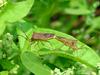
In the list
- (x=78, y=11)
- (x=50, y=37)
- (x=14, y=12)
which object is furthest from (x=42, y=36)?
(x=78, y=11)

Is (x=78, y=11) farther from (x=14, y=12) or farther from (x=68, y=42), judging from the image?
(x=14, y=12)

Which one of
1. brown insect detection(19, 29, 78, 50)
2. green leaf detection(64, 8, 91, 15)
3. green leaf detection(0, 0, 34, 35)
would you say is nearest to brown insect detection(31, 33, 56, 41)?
brown insect detection(19, 29, 78, 50)

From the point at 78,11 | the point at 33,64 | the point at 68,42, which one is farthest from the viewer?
the point at 78,11

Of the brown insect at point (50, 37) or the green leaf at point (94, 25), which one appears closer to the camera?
the brown insect at point (50, 37)

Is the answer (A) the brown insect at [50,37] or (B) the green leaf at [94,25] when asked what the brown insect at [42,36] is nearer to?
(A) the brown insect at [50,37]

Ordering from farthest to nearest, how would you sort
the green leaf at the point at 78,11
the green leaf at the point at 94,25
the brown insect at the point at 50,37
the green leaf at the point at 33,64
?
1. the green leaf at the point at 94,25
2. the green leaf at the point at 78,11
3. the brown insect at the point at 50,37
4. the green leaf at the point at 33,64

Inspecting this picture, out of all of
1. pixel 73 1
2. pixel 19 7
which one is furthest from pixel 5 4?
pixel 73 1

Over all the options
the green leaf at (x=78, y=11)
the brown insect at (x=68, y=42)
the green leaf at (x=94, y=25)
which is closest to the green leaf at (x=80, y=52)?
the brown insect at (x=68, y=42)

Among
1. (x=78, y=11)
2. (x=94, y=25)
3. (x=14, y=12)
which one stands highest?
(x=14, y=12)
